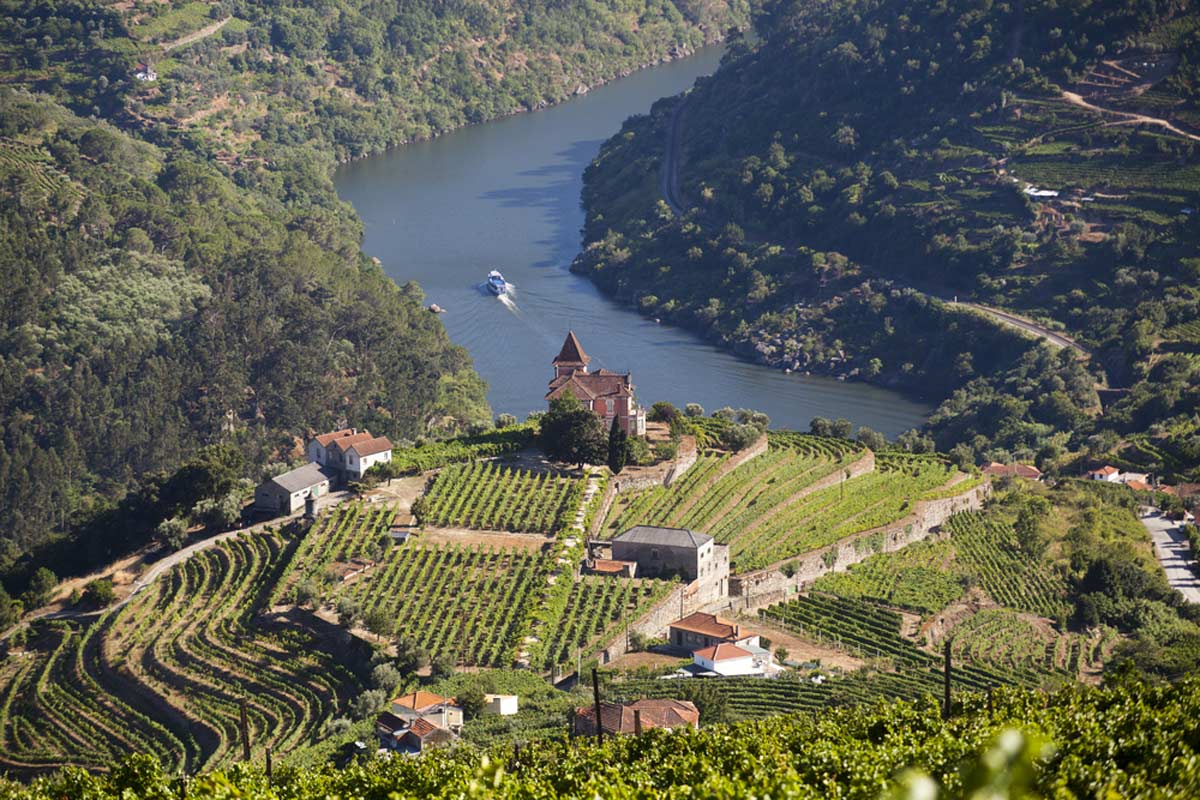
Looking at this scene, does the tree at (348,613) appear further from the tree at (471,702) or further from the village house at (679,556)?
the village house at (679,556)

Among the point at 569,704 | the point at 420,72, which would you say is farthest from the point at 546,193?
the point at 569,704

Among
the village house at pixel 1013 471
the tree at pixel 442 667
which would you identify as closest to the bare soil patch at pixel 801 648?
the tree at pixel 442 667

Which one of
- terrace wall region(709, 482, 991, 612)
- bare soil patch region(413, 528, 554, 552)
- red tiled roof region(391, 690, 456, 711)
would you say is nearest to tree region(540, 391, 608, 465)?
bare soil patch region(413, 528, 554, 552)

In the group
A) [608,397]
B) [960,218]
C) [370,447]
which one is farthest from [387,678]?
[960,218]

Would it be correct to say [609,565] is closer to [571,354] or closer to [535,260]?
[571,354]

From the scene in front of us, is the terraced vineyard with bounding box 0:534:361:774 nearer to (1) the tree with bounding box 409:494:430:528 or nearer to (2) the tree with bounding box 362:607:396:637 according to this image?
(2) the tree with bounding box 362:607:396:637

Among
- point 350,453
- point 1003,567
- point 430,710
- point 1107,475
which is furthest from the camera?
point 1107,475
